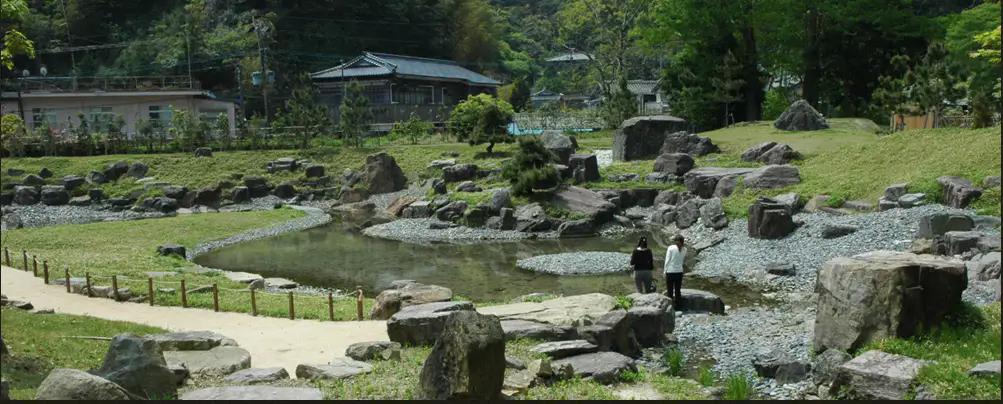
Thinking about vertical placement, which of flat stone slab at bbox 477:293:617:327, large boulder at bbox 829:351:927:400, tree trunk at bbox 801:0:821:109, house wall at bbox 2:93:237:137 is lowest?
flat stone slab at bbox 477:293:617:327

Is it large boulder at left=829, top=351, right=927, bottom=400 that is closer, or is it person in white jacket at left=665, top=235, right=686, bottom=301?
large boulder at left=829, top=351, right=927, bottom=400

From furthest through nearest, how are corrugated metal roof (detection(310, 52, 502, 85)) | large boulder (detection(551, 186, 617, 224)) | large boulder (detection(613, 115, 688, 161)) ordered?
corrugated metal roof (detection(310, 52, 502, 85)) < large boulder (detection(613, 115, 688, 161)) < large boulder (detection(551, 186, 617, 224))

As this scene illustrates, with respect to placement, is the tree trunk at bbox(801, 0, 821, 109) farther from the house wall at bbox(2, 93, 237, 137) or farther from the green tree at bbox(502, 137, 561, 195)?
the house wall at bbox(2, 93, 237, 137)

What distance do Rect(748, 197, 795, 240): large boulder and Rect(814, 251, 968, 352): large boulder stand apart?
1476 centimetres

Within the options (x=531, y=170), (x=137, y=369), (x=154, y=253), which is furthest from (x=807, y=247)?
(x=154, y=253)

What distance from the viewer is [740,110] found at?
172 ft

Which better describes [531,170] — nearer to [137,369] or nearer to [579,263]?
[579,263]

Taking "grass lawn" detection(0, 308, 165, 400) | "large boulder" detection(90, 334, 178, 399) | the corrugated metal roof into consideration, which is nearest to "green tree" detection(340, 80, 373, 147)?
the corrugated metal roof

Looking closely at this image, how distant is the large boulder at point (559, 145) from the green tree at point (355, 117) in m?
17.6

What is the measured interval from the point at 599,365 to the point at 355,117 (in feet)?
155

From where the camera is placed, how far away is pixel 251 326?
16.8 meters

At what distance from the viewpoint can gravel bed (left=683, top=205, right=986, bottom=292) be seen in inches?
873

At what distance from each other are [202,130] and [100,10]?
121 ft

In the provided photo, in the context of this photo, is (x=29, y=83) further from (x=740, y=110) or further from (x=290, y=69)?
(x=740, y=110)
